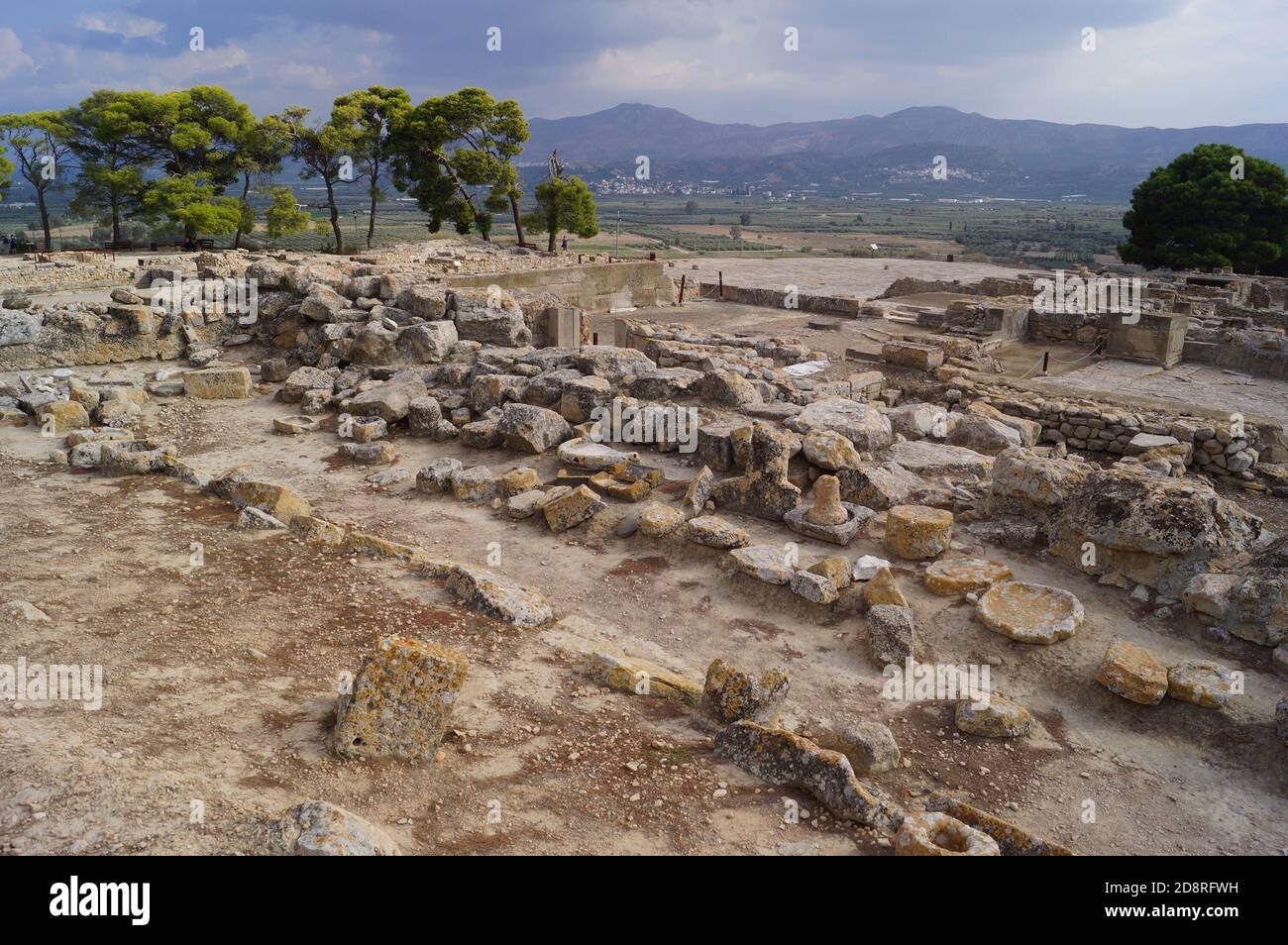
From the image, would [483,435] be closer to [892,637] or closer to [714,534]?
[714,534]

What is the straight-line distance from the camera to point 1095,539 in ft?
22.0

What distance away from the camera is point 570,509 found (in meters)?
7.78

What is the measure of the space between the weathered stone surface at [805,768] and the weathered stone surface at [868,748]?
0.45 meters

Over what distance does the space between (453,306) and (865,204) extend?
143 meters

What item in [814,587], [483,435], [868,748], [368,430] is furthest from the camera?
[368,430]

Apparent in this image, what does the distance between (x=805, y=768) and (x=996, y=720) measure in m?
1.47

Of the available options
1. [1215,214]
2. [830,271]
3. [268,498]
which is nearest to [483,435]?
[268,498]

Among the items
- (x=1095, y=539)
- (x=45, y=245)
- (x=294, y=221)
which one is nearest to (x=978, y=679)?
(x=1095, y=539)

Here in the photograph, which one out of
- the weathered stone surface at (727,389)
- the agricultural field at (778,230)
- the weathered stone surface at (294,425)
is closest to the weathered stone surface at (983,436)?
the weathered stone surface at (727,389)

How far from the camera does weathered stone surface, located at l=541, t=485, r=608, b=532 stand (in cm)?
776

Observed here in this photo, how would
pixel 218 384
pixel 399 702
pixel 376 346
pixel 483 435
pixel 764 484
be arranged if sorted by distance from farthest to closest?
pixel 376 346
pixel 218 384
pixel 483 435
pixel 764 484
pixel 399 702

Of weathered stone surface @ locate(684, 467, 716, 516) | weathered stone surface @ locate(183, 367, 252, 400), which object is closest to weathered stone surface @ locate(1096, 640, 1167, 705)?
weathered stone surface @ locate(684, 467, 716, 516)

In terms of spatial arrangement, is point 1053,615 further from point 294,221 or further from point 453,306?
point 294,221

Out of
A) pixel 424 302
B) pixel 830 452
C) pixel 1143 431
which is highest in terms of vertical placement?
pixel 424 302
